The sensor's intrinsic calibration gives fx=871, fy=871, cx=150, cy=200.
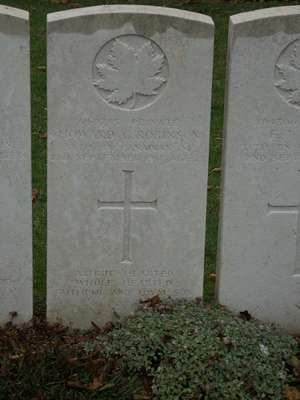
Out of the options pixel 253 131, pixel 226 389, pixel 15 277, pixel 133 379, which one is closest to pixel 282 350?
pixel 226 389

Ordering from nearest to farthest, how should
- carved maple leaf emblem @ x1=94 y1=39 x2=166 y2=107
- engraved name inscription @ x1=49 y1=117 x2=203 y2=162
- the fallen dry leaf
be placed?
carved maple leaf emblem @ x1=94 y1=39 x2=166 y2=107, engraved name inscription @ x1=49 y1=117 x2=203 y2=162, the fallen dry leaf

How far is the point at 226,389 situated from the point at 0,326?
63.1 inches

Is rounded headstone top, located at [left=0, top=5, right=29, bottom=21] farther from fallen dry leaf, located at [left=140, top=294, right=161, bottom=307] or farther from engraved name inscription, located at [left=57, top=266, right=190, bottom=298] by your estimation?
fallen dry leaf, located at [left=140, top=294, right=161, bottom=307]

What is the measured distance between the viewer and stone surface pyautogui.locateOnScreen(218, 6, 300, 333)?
17.1ft

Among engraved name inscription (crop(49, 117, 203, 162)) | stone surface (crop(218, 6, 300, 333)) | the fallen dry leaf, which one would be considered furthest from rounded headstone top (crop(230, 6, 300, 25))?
the fallen dry leaf

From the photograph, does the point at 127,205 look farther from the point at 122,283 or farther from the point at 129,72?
the point at 129,72

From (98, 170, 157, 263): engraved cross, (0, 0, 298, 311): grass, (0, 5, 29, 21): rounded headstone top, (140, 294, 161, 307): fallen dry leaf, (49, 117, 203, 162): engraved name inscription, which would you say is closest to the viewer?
(0, 5, 29, 21): rounded headstone top

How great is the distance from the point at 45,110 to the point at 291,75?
167 inches

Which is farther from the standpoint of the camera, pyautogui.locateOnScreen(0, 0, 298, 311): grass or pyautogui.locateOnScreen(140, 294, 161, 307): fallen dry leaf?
pyautogui.locateOnScreen(0, 0, 298, 311): grass

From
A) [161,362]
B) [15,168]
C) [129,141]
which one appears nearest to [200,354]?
[161,362]

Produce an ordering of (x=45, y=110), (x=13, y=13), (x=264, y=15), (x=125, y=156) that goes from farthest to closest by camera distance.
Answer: (x=45, y=110) < (x=125, y=156) < (x=264, y=15) < (x=13, y=13)

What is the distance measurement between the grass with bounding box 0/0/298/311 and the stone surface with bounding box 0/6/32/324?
0.49 m

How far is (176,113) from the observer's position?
5312 millimetres

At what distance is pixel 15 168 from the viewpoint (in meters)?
5.36
